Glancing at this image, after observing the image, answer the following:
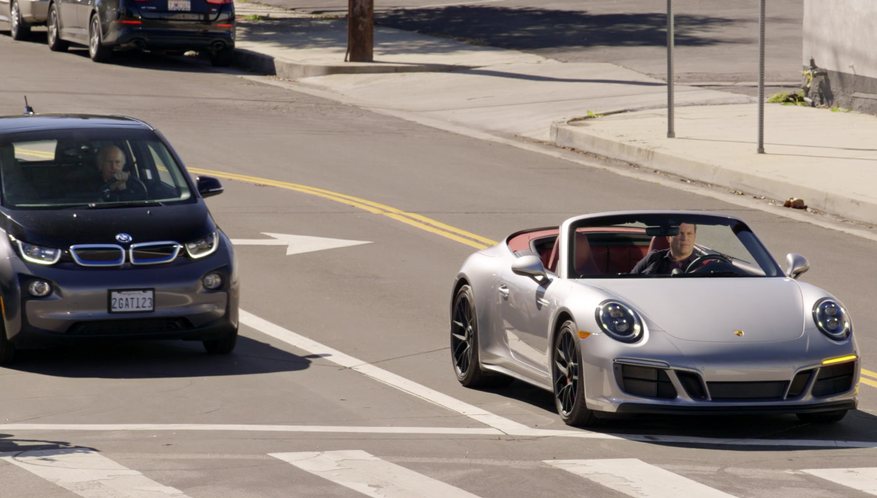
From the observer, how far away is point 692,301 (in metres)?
10.0

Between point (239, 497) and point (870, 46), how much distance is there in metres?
18.3

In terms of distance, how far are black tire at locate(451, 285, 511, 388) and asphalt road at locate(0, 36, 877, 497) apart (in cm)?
10

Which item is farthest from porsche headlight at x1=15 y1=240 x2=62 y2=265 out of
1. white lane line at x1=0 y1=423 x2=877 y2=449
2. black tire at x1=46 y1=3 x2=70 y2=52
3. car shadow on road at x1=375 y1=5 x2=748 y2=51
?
car shadow on road at x1=375 y1=5 x2=748 y2=51

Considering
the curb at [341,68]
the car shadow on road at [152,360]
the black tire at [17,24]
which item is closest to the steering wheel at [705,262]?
the car shadow on road at [152,360]

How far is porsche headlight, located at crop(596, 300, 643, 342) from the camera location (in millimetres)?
9758

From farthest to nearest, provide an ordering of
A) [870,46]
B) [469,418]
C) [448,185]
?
[870,46], [448,185], [469,418]

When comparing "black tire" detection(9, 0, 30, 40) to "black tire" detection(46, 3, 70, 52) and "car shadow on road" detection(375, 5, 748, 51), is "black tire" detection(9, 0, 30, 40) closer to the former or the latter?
"black tire" detection(46, 3, 70, 52)

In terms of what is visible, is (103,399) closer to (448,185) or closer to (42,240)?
(42,240)

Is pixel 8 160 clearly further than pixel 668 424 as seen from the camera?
Yes

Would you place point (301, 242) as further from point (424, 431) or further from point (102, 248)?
point (424, 431)

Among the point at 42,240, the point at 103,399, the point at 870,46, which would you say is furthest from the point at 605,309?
the point at 870,46

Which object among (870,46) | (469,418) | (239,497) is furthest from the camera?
(870,46)

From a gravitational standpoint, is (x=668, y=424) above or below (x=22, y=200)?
below

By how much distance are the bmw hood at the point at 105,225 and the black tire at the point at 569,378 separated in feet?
10.3
